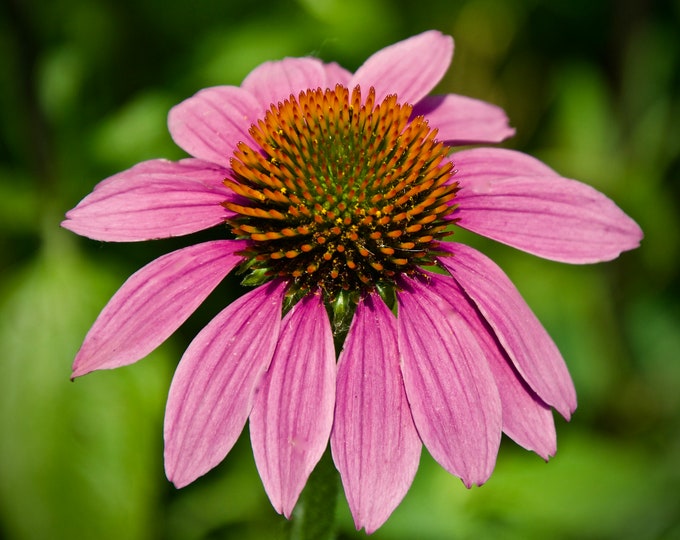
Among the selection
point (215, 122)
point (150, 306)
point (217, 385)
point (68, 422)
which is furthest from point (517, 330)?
point (68, 422)

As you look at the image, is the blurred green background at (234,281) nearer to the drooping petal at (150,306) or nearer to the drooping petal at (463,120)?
the drooping petal at (463,120)

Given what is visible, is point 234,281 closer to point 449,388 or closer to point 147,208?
point 147,208

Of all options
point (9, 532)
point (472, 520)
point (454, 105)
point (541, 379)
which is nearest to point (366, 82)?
point (454, 105)

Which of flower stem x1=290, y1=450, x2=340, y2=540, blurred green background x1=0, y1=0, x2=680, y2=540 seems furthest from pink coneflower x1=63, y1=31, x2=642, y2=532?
blurred green background x1=0, y1=0, x2=680, y2=540

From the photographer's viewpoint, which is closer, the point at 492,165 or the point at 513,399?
the point at 513,399

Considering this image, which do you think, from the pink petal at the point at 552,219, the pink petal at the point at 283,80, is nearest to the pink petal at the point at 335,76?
the pink petal at the point at 283,80

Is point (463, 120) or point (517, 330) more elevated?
point (463, 120)

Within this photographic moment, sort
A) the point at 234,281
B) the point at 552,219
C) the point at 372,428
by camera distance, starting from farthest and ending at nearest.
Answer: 1. the point at 234,281
2. the point at 552,219
3. the point at 372,428
